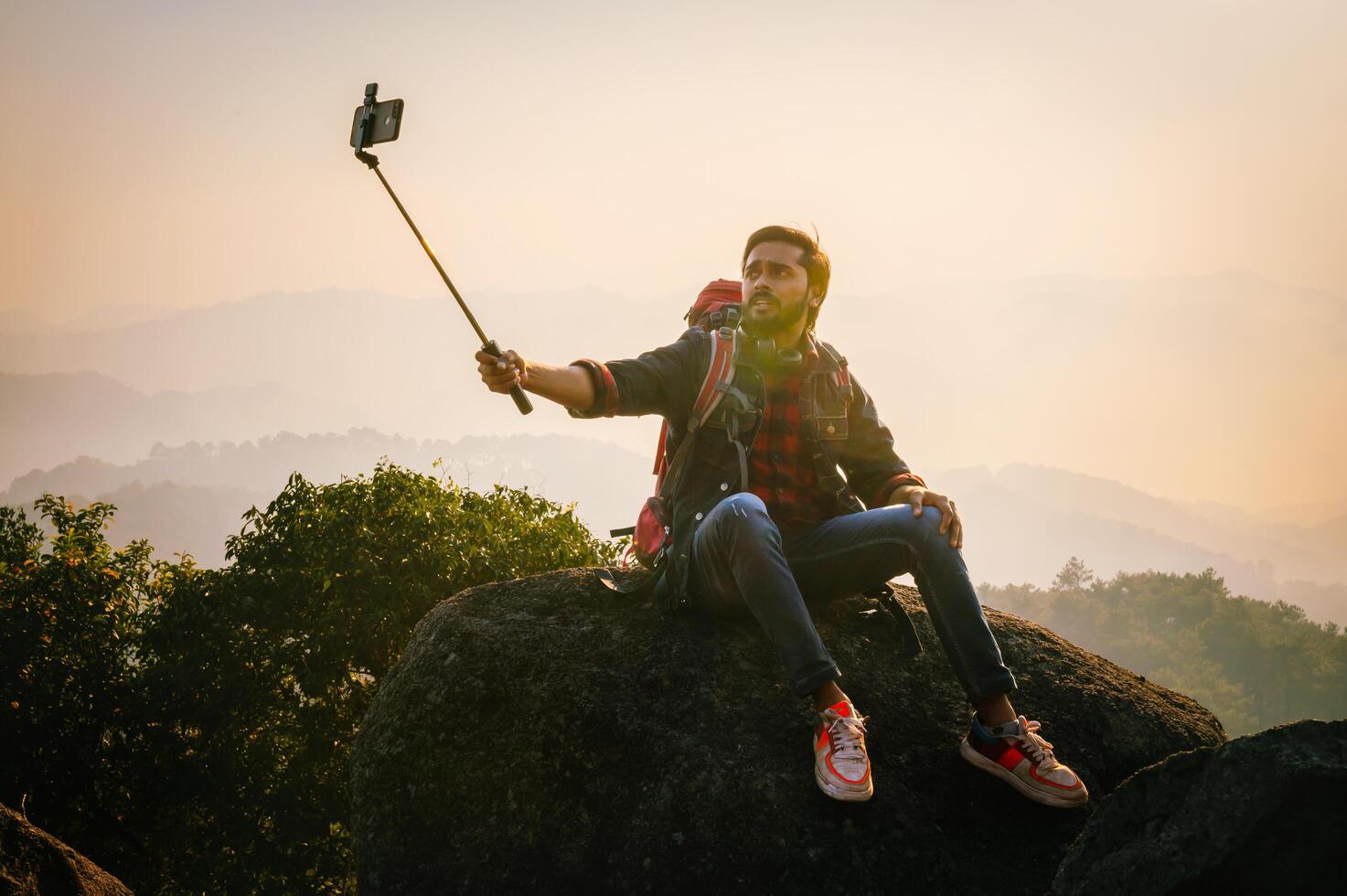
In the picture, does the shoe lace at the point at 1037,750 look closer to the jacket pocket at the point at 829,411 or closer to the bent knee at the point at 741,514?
the bent knee at the point at 741,514

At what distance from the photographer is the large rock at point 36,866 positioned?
5398 millimetres

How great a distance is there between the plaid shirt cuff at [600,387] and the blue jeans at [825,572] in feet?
2.79

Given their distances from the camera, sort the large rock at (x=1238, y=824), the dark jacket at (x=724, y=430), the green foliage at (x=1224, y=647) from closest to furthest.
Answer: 1. the large rock at (x=1238, y=824)
2. the dark jacket at (x=724, y=430)
3. the green foliage at (x=1224, y=647)

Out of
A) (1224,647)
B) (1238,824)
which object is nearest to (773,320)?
(1238,824)

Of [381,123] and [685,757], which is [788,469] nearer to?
[685,757]

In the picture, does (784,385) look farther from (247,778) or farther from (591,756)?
(247,778)

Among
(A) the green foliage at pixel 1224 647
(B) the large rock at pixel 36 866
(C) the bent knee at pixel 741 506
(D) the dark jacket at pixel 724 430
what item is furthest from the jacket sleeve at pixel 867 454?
(A) the green foliage at pixel 1224 647

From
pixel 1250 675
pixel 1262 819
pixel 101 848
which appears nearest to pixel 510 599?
pixel 1262 819

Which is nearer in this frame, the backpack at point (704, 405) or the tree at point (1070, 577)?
the backpack at point (704, 405)

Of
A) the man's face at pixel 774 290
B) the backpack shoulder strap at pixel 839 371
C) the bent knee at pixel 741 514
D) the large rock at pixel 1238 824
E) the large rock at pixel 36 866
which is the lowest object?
the large rock at pixel 36 866

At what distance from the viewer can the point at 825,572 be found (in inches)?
217

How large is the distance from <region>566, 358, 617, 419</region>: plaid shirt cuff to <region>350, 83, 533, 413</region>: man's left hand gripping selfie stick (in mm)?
624

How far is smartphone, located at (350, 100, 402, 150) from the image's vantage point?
478 cm

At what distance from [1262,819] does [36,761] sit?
15903mm
